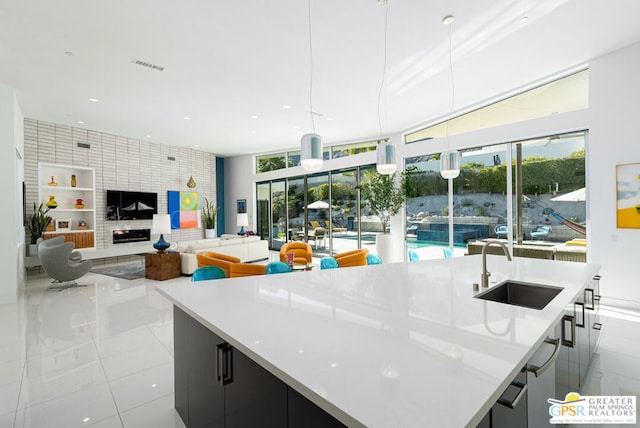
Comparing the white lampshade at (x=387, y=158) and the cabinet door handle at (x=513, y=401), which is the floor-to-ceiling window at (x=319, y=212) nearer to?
the white lampshade at (x=387, y=158)

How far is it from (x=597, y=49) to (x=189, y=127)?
777 cm

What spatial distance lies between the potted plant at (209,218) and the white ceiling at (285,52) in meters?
4.71

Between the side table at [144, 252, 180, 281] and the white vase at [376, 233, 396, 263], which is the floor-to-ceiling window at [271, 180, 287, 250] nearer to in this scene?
the white vase at [376, 233, 396, 263]

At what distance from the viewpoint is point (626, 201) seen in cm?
442

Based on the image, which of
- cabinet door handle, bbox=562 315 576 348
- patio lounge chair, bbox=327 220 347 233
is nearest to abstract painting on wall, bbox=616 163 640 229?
cabinet door handle, bbox=562 315 576 348

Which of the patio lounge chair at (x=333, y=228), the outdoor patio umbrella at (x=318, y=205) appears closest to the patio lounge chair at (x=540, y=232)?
the patio lounge chair at (x=333, y=228)

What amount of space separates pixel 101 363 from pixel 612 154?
675cm

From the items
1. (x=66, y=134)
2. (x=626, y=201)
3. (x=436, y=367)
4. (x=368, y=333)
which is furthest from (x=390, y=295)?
(x=66, y=134)

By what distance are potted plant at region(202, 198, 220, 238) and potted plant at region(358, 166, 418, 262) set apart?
5780 mm

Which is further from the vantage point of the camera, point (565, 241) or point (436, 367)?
point (565, 241)

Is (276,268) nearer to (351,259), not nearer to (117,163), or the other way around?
(351,259)

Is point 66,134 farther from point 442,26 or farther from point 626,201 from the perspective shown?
point 626,201
